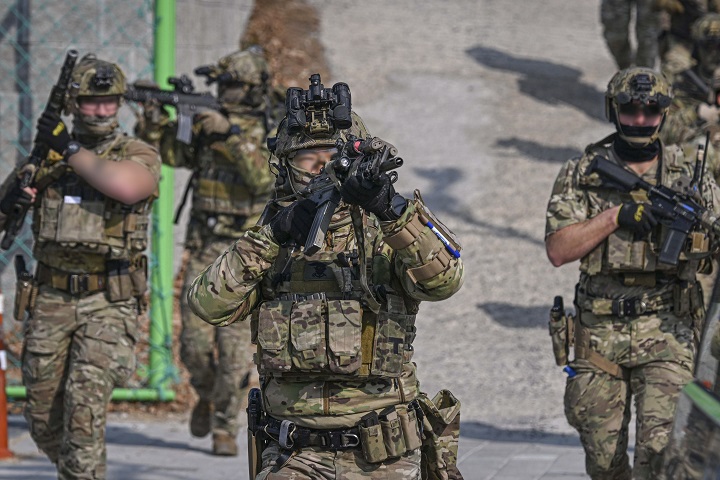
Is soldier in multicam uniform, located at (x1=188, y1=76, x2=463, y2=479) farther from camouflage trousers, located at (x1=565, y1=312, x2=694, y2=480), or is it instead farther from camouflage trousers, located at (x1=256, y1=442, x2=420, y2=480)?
camouflage trousers, located at (x1=565, y1=312, x2=694, y2=480)

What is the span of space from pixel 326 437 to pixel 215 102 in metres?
4.32

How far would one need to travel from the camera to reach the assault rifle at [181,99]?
27.1ft

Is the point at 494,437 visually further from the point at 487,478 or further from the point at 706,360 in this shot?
the point at 706,360

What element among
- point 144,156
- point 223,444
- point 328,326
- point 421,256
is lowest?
point 223,444

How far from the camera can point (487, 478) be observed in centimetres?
712

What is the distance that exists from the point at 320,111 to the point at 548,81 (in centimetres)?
1197

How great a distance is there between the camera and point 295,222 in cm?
432

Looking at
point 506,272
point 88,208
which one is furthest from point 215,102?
point 506,272

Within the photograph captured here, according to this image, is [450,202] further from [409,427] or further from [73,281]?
[409,427]

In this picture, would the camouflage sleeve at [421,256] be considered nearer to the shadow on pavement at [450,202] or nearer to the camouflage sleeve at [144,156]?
the camouflage sleeve at [144,156]

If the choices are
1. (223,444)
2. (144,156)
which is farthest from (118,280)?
(223,444)

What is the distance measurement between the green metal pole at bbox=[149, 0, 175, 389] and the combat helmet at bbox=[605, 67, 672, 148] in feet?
12.9

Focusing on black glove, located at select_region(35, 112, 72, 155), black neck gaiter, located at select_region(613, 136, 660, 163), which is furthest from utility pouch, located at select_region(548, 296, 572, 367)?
black glove, located at select_region(35, 112, 72, 155)

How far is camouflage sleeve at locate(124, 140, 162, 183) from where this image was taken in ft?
21.9
